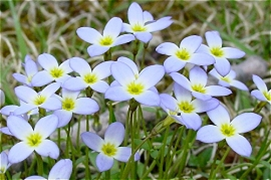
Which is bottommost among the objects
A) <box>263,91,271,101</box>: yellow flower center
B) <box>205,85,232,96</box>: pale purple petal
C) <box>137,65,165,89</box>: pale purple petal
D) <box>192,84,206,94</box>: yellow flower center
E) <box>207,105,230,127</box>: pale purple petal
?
<box>207,105,230,127</box>: pale purple petal

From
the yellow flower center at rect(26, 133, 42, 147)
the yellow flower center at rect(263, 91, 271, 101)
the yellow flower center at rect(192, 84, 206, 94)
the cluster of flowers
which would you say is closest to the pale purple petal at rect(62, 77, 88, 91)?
the cluster of flowers

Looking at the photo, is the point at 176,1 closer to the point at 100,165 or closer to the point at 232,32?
the point at 232,32

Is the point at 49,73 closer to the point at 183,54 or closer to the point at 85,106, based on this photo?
the point at 85,106

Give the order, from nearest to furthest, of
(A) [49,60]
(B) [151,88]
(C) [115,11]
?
1. (B) [151,88]
2. (A) [49,60]
3. (C) [115,11]

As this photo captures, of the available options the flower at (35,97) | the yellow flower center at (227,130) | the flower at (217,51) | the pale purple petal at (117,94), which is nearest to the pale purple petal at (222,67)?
the flower at (217,51)

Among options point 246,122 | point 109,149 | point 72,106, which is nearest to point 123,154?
point 109,149

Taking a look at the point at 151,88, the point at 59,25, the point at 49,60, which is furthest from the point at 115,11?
the point at 151,88

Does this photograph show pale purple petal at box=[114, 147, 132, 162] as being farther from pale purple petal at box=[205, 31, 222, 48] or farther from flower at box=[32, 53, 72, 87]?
pale purple petal at box=[205, 31, 222, 48]
